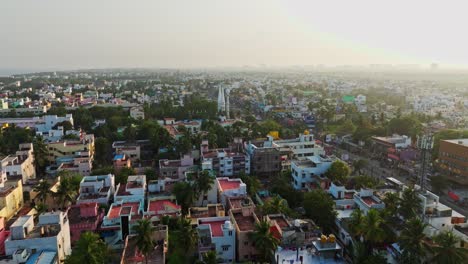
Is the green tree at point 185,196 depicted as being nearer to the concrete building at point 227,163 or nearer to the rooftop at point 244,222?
the rooftop at point 244,222

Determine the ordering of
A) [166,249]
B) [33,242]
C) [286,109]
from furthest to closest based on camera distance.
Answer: [286,109]
[166,249]
[33,242]

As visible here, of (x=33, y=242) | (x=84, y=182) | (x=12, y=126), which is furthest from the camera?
(x=12, y=126)

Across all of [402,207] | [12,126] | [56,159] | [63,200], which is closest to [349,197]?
[402,207]

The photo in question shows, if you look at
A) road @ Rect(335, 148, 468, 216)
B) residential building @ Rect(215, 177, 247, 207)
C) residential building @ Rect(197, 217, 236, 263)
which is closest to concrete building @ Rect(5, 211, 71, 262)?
residential building @ Rect(197, 217, 236, 263)

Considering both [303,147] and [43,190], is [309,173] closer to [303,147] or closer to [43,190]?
[303,147]

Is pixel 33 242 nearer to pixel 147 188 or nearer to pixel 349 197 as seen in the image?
pixel 147 188

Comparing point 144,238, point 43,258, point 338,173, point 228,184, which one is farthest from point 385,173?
point 43,258

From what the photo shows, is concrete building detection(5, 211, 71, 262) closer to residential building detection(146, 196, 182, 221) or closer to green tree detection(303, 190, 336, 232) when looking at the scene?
residential building detection(146, 196, 182, 221)
